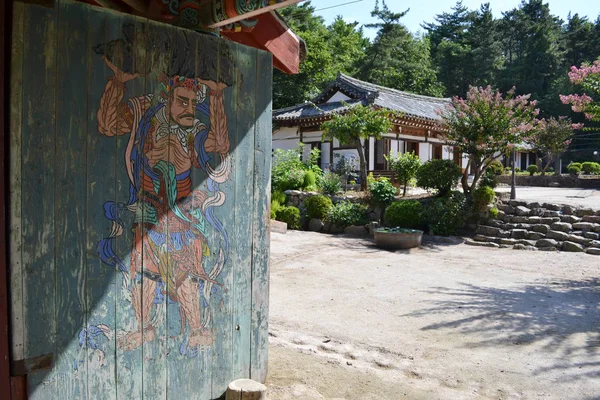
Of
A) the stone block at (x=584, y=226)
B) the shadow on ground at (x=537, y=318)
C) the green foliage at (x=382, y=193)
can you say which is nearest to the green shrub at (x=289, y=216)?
the green foliage at (x=382, y=193)

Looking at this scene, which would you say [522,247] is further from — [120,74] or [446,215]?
[120,74]

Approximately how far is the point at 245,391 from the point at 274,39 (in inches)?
79.8

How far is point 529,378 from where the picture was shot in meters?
3.27

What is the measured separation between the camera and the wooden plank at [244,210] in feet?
8.45

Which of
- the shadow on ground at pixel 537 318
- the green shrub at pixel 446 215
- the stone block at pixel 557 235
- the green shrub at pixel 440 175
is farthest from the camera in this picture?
the green shrub at pixel 440 175

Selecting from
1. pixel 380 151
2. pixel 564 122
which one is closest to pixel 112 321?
pixel 380 151

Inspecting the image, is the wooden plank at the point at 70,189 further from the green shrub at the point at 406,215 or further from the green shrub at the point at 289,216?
the green shrub at the point at 289,216

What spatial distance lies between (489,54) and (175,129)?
4150 centimetres

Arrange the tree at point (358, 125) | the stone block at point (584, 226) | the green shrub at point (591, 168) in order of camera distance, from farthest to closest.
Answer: the green shrub at point (591, 168) < the tree at point (358, 125) < the stone block at point (584, 226)

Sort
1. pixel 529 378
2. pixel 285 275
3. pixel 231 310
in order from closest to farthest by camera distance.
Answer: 1. pixel 231 310
2. pixel 529 378
3. pixel 285 275

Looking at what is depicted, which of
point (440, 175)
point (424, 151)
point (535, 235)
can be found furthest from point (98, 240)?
point (424, 151)

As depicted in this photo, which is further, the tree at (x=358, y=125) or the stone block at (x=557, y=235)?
the tree at (x=358, y=125)

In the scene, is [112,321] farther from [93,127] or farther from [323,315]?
[323,315]

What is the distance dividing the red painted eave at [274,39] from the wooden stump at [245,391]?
191cm
